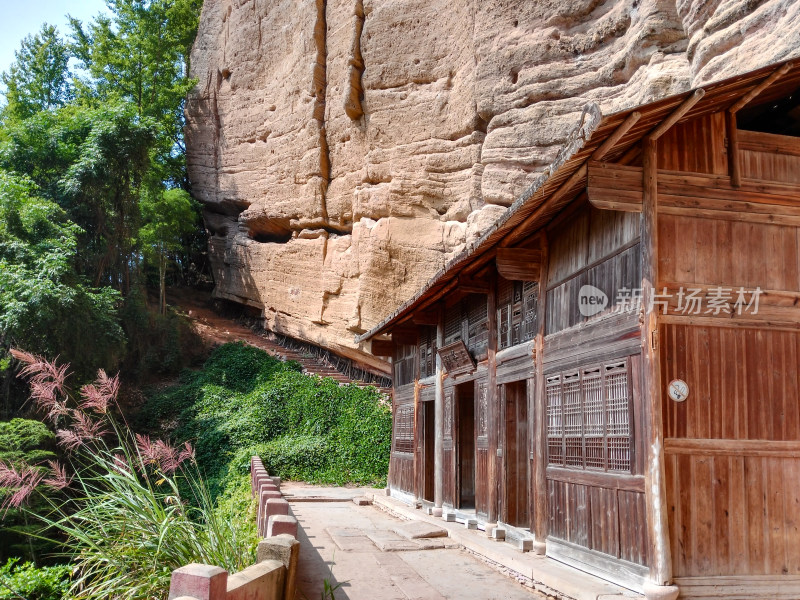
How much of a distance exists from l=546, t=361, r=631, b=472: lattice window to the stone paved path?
4.52ft

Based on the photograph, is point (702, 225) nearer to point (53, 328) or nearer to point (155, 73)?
point (53, 328)

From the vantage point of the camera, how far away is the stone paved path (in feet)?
20.5

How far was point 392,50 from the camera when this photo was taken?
69.8 ft

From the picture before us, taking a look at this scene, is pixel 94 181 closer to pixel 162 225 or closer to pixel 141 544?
pixel 162 225

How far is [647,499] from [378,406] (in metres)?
16.1

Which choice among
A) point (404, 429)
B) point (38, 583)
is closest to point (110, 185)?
point (404, 429)

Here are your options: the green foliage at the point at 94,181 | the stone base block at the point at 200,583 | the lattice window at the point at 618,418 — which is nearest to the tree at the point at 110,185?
the green foliage at the point at 94,181

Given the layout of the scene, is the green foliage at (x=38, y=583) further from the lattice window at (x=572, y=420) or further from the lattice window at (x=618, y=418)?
the lattice window at (x=618, y=418)

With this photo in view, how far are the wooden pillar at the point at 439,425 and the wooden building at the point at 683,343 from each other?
4235mm

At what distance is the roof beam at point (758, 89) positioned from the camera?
525 centimetres

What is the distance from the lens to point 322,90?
24281 mm

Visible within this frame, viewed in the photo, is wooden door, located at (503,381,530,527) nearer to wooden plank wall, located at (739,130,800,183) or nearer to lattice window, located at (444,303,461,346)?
lattice window, located at (444,303,461,346)

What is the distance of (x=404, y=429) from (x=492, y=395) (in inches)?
212

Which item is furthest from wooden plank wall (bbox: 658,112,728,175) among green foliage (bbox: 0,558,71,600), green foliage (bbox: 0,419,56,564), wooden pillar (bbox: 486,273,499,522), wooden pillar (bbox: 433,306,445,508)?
green foliage (bbox: 0,419,56,564)
